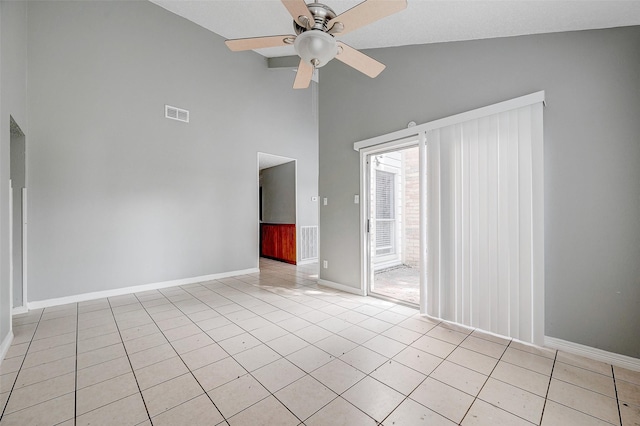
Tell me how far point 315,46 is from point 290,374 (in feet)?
7.72

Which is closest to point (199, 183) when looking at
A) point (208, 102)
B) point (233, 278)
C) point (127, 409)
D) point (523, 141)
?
point (208, 102)

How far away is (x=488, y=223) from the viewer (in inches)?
103

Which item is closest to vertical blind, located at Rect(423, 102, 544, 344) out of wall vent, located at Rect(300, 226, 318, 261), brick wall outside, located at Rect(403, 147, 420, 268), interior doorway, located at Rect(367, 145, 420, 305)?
interior doorway, located at Rect(367, 145, 420, 305)

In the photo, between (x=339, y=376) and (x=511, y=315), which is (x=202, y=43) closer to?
(x=339, y=376)

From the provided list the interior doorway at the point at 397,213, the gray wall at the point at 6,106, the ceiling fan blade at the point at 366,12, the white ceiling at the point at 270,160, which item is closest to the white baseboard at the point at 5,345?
the gray wall at the point at 6,106

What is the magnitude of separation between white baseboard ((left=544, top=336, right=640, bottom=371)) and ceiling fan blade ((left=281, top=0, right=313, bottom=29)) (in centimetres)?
325

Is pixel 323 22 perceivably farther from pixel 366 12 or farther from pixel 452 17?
pixel 452 17

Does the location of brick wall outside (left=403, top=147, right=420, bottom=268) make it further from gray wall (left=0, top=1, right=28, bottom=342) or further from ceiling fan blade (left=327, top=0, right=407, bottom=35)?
gray wall (left=0, top=1, right=28, bottom=342)

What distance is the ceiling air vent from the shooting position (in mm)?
4393

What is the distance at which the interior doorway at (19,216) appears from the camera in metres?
3.23

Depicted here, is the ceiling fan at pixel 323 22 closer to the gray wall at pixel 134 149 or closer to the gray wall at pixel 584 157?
the gray wall at pixel 584 157

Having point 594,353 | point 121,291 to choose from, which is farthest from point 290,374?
point 121,291

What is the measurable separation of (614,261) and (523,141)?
1179mm

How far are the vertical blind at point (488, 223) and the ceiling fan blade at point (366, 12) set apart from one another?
60.1 inches
